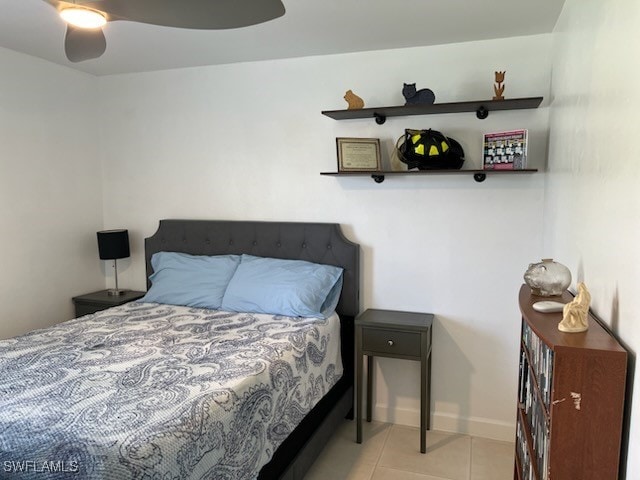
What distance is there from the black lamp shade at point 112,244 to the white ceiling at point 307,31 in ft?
3.95

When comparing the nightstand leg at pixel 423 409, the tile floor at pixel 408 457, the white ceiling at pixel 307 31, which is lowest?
the tile floor at pixel 408 457

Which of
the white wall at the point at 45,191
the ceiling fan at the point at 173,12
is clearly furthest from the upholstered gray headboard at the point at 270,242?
the ceiling fan at the point at 173,12

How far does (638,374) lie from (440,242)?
1835mm

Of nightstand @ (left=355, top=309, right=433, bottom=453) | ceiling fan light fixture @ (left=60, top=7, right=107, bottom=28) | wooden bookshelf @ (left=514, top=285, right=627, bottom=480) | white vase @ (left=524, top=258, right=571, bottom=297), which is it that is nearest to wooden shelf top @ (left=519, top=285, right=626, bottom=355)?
wooden bookshelf @ (left=514, top=285, right=627, bottom=480)

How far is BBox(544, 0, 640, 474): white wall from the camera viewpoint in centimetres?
113

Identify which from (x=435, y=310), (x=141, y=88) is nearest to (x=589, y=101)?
(x=435, y=310)

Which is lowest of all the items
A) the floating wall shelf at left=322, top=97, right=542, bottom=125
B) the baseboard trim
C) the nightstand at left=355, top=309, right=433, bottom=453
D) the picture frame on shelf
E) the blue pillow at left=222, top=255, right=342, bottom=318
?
the baseboard trim

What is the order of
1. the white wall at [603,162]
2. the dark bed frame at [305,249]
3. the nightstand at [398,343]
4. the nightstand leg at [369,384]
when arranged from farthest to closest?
the nightstand leg at [369,384], the nightstand at [398,343], the dark bed frame at [305,249], the white wall at [603,162]

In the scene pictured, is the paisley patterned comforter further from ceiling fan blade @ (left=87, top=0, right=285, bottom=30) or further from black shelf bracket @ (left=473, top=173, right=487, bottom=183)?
ceiling fan blade @ (left=87, top=0, right=285, bottom=30)

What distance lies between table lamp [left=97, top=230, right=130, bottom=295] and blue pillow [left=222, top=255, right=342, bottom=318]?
1.05 m

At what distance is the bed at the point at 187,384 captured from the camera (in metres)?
1.39

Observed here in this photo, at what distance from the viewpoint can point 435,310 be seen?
294 centimetres

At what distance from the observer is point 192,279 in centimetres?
310

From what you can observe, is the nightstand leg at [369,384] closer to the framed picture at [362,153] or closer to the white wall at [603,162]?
the framed picture at [362,153]
